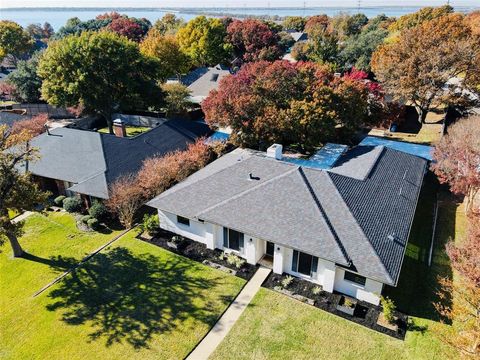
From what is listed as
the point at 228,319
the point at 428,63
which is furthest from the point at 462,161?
the point at 228,319

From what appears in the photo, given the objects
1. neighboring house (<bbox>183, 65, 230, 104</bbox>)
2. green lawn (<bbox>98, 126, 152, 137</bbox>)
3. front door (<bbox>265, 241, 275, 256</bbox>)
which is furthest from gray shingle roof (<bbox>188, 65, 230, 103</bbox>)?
front door (<bbox>265, 241, 275, 256</bbox>)

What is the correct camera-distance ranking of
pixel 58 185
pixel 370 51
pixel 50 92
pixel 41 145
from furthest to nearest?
pixel 370 51, pixel 50 92, pixel 41 145, pixel 58 185

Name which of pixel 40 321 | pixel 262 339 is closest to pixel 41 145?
pixel 40 321

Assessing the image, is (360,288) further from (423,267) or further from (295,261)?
(423,267)

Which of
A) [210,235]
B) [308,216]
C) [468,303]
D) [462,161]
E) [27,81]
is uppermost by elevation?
[27,81]

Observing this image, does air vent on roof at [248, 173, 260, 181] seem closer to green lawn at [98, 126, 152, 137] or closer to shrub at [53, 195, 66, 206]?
shrub at [53, 195, 66, 206]

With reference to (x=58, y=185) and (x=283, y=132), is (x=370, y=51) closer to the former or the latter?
(x=283, y=132)
